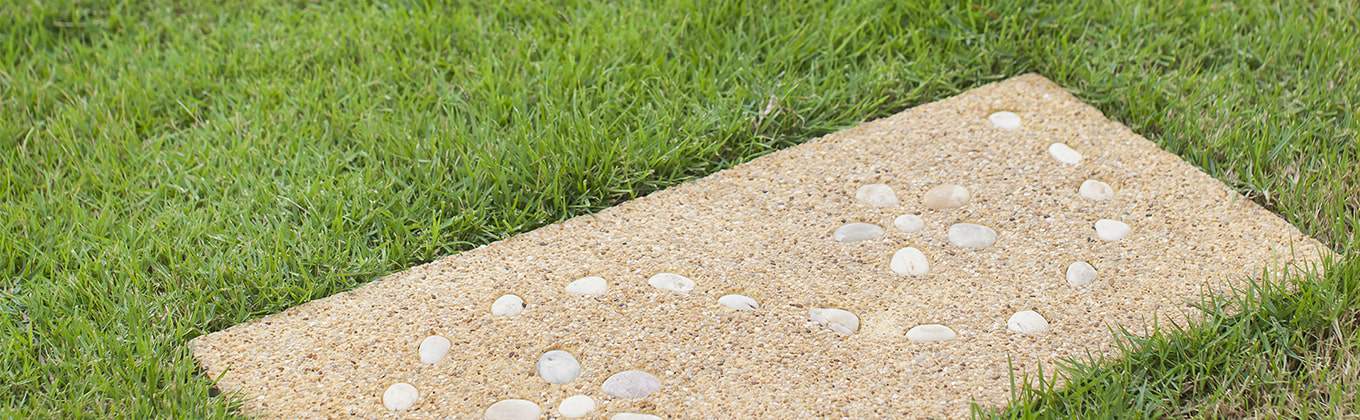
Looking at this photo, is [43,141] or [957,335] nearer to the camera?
[957,335]

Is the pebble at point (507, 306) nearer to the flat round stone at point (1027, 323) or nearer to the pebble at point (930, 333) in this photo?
the pebble at point (930, 333)

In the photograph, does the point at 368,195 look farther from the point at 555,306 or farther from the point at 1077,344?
the point at 1077,344

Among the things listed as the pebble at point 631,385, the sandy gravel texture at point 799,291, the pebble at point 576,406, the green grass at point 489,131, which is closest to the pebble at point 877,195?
the sandy gravel texture at point 799,291

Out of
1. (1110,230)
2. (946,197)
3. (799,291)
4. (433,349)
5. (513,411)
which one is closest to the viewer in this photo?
(513,411)

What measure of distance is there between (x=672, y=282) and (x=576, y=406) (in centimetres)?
35

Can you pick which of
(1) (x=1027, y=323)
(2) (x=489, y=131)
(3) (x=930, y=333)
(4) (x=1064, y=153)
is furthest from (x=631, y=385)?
(4) (x=1064, y=153)

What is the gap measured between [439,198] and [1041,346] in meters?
1.12

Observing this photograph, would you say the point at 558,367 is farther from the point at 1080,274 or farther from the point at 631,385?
the point at 1080,274

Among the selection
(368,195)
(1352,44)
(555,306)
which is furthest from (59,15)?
(1352,44)

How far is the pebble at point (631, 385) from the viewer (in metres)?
2.08

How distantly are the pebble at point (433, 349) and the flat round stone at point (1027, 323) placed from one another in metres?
0.92

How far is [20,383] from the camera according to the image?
211cm

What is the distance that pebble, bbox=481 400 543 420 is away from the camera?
2.05 meters

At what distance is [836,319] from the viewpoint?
2.23 m
